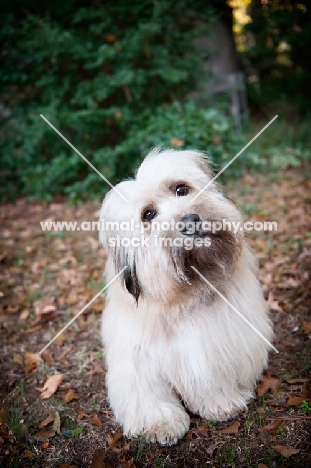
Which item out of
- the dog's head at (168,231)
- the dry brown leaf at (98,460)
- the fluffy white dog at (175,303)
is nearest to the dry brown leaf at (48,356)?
the fluffy white dog at (175,303)

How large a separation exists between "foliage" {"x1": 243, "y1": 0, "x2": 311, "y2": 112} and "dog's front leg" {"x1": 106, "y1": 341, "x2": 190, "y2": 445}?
27.1ft

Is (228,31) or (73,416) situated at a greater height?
(228,31)

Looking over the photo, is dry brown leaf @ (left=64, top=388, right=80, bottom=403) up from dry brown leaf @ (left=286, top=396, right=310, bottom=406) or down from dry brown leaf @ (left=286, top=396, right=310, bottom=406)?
down

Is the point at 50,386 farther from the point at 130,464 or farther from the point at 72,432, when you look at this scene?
the point at 130,464

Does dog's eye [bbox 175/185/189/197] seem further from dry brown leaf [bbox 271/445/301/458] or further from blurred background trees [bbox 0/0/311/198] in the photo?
blurred background trees [bbox 0/0/311/198]

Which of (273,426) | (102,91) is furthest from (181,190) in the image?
(102,91)

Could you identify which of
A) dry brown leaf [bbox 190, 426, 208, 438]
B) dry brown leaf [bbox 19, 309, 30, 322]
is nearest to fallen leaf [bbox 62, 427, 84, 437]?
dry brown leaf [bbox 190, 426, 208, 438]

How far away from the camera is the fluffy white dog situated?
2168 millimetres

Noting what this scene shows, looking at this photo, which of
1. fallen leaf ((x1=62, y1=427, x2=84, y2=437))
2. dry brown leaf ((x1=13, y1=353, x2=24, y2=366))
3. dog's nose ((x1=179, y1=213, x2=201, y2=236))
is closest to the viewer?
dog's nose ((x1=179, y1=213, x2=201, y2=236))

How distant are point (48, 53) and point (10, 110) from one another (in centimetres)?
152

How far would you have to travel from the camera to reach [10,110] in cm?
684

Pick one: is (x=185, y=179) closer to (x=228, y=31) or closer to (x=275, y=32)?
(x=228, y=31)

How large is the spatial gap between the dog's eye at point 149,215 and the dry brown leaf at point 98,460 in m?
1.40

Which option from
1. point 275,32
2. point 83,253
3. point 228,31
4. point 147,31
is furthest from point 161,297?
point 275,32
